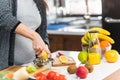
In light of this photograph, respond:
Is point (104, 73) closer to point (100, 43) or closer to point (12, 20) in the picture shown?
point (100, 43)

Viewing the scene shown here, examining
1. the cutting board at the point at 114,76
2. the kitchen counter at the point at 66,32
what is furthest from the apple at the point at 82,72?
the kitchen counter at the point at 66,32

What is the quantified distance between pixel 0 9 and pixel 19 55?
0.52 meters

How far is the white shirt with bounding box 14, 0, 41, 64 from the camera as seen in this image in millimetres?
2270

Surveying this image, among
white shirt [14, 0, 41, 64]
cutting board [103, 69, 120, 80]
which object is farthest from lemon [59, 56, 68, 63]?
cutting board [103, 69, 120, 80]

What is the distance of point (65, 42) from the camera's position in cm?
375

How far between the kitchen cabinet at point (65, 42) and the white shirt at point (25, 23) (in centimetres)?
136

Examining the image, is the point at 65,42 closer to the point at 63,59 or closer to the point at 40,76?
the point at 63,59

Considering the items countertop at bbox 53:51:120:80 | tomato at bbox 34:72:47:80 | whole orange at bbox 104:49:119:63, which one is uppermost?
whole orange at bbox 104:49:119:63

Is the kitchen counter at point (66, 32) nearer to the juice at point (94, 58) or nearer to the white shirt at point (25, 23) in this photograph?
the white shirt at point (25, 23)

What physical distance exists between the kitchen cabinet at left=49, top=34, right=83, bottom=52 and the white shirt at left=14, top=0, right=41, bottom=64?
136 cm

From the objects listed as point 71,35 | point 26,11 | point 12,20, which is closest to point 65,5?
point 71,35

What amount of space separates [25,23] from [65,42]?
148cm

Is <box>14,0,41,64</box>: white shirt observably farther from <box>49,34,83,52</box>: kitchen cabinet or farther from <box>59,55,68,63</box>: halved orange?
<box>49,34,83,52</box>: kitchen cabinet

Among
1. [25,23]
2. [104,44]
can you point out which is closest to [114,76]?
[104,44]
